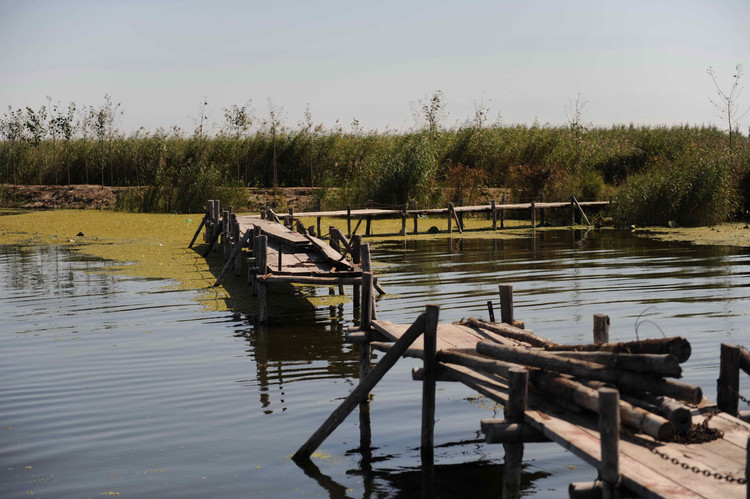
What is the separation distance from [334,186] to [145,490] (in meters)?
28.4

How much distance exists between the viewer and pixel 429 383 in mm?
7262

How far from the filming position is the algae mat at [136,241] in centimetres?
1733

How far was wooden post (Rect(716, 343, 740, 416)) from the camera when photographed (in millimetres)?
6074

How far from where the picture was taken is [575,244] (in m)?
24.3

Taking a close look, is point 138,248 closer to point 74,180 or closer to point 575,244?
point 575,244

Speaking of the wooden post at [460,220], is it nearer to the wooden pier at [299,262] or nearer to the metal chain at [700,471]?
the wooden pier at [299,262]

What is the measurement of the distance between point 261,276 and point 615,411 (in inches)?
357

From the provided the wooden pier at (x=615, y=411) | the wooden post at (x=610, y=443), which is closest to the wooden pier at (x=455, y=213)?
the wooden pier at (x=615, y=411)

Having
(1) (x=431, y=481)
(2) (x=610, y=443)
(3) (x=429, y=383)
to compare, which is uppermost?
(2) (x=610, y=443)

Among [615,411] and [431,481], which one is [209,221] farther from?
[615,411]

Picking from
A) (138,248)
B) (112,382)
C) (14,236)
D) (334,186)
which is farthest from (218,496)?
(334,186)

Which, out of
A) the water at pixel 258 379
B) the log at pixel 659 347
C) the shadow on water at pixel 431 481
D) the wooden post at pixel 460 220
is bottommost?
the shadow on water at pixel 431 481

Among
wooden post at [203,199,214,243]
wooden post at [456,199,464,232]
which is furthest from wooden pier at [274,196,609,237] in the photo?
wooden post at [203,199,214,243]

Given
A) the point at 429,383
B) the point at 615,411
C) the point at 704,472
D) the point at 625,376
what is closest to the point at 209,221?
the point at 429,383
